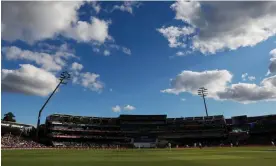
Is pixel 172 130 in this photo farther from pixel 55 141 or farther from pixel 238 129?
pixel 55 141

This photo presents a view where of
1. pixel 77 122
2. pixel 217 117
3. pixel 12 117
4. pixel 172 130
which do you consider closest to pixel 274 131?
pixel 217 117

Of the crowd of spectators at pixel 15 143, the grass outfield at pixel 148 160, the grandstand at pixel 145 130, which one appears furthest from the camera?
the grandstand at pixel 145 130

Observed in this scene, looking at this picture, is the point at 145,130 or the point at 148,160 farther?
the point at 145,130

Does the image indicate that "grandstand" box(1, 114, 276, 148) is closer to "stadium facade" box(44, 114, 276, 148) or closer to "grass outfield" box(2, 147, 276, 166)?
"stadium facade" box(44, 114, 276, 148)

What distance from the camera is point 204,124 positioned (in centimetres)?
14725

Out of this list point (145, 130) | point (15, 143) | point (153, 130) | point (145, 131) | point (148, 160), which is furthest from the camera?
point (145, 130)

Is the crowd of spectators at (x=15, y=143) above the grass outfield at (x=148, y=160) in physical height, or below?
above

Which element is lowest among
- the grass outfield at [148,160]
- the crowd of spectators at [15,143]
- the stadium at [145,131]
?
the grass outfield at [148,160]

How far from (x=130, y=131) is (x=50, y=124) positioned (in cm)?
3654

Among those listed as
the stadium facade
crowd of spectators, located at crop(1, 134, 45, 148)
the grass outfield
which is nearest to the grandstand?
the stadium facade

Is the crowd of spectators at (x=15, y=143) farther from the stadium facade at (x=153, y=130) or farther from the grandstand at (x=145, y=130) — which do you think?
the stadium facade at (x=153, y=130)

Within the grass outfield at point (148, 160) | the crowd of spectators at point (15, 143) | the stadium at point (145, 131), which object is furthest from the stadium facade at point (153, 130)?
the grass outfield at point (148, 160)

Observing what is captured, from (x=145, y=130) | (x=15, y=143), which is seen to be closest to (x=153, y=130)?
(x=145, y=130)

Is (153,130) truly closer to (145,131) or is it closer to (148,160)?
(145,131)
